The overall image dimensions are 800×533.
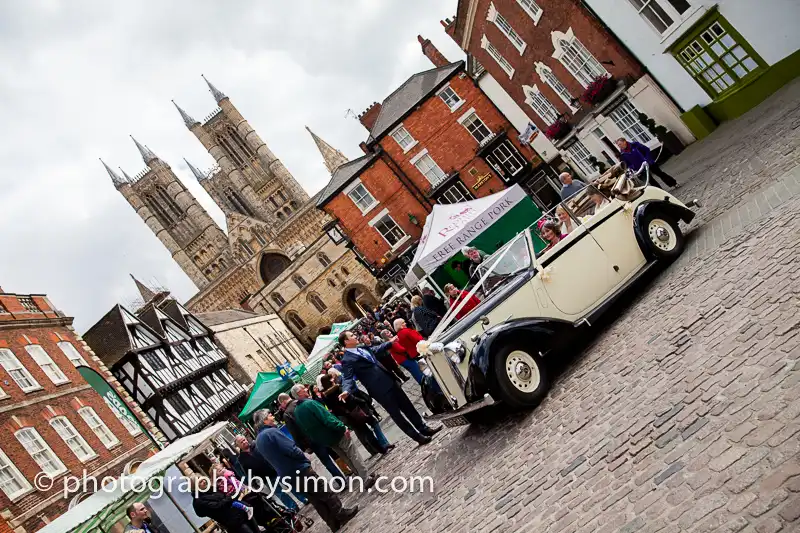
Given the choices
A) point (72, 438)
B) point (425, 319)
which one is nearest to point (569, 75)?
point (425, 319)

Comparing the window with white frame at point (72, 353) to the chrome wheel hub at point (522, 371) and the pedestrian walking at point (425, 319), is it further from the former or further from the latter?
the chrome wheel hub at point (522, 371)

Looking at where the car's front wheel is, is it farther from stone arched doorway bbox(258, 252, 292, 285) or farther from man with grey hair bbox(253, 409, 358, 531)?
stone arched doorway bbox(258, 252, 292, 285)

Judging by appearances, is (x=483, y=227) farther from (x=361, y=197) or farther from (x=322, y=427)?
(x=361, y=197)

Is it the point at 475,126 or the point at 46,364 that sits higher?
the point at 46,364

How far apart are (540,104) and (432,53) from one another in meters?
14.7

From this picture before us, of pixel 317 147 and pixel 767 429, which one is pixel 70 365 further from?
pixel 317 147

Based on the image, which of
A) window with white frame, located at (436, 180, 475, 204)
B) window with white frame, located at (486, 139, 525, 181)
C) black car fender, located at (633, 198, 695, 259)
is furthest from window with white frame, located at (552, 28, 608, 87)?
black car fender, located at (633, 198, 695, 259)

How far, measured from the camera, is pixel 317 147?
82750 millimetres

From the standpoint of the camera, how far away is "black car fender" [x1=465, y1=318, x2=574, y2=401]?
7.38 m

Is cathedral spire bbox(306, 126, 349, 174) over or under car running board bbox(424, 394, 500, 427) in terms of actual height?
over

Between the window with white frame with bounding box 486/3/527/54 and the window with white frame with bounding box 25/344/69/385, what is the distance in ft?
70.3

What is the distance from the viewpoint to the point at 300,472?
8.45 metres

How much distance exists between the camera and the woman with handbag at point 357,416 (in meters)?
10.1

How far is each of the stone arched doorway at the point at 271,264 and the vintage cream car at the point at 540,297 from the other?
61.4 meters
